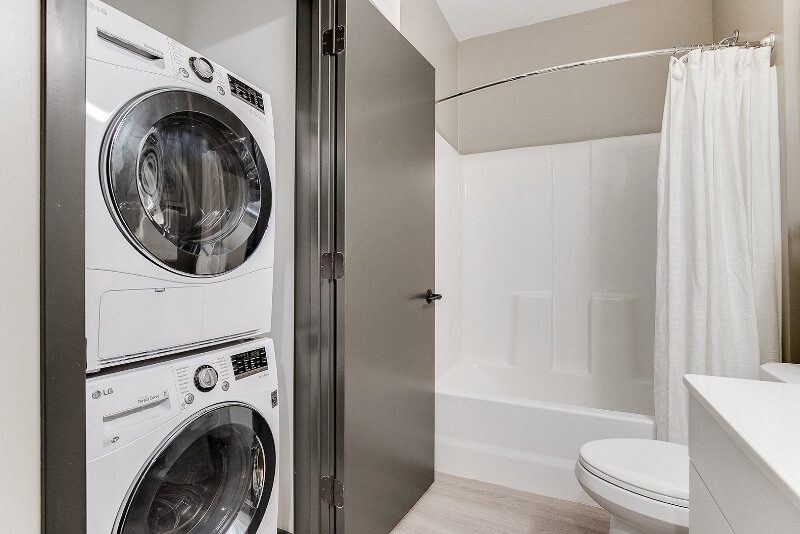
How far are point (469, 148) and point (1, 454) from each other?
114 inches

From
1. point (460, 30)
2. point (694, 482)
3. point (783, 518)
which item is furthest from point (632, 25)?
point (783, 518)

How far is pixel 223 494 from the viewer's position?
4.08 ft

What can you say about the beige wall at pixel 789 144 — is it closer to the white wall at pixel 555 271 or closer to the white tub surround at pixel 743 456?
the white wall at pixel 555 271

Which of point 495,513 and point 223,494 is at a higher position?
point 223,494

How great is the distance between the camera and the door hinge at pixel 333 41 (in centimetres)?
150

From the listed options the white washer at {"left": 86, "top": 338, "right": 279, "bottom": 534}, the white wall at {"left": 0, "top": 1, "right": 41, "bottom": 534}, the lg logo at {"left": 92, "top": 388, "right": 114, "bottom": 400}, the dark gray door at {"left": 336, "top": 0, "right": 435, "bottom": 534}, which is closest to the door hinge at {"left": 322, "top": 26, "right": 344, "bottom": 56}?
the dark gray door at {"left": 336, "top": 0, "right": 435, "bottom": 534}

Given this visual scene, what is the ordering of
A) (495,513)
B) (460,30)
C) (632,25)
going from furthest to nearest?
(460,30), (632,25), (495,513)

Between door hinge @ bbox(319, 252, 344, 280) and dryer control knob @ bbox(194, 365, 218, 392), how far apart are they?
0.49 meters

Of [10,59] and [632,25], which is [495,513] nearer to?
[10,59]

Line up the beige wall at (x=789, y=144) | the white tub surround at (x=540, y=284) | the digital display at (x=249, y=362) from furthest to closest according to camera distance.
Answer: the white tub surround at (x=540, y=284), the beige wall at (x=789, y=144), the digital display at (x=249, y=362)

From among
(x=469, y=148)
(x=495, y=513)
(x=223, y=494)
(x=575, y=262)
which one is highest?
(x=469, y=148)

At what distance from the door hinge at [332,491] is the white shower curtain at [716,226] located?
1.41m

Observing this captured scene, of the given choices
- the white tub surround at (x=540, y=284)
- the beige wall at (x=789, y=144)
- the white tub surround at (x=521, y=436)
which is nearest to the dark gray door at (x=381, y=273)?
the white tub surround at (x=521, y=436)

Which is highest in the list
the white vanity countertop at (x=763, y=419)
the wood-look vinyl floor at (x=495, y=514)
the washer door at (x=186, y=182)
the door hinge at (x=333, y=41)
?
the door hinge at (x=333, y=41)
